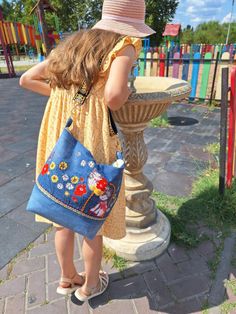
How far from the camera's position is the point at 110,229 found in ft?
5.23

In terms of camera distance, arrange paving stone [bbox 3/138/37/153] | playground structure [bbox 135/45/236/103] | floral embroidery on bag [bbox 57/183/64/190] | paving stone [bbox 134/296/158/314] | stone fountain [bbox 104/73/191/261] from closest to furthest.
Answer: floral embroidery on bag [bbox 57/183/64/190], paving stone [bbox 134/296/158/314], stone fountain [bbox 104/73/191/261], paving stone [bbox 3/138/37/153], playground structure [bbox 135/45/236/103]

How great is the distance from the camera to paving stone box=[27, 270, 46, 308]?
1769 mm

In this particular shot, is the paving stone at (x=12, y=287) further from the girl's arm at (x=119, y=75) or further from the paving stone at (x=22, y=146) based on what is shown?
the paving stone at (x=22, y=146)

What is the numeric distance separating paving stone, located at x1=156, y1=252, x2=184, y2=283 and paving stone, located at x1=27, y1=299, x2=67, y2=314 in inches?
29.3

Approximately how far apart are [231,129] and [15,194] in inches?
95.7

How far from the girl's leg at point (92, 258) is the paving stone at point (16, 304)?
1.37 feet

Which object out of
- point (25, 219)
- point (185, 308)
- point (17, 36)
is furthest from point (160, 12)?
point (185, 308)

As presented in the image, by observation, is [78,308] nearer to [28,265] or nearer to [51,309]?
[51,309]

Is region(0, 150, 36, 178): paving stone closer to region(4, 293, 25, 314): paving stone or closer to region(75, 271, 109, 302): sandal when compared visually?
region(4, 293, 25, 314): paving stone

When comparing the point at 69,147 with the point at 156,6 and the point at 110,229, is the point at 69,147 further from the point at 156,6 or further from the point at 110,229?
the point at 156,6

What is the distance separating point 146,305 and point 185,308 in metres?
0.25

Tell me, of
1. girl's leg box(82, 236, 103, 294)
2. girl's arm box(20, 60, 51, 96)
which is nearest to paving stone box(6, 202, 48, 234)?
girl's leg box(82, 236, 103, 294)

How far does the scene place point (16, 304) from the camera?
175cm

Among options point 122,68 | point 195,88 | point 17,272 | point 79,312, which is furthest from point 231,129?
point 195,88
